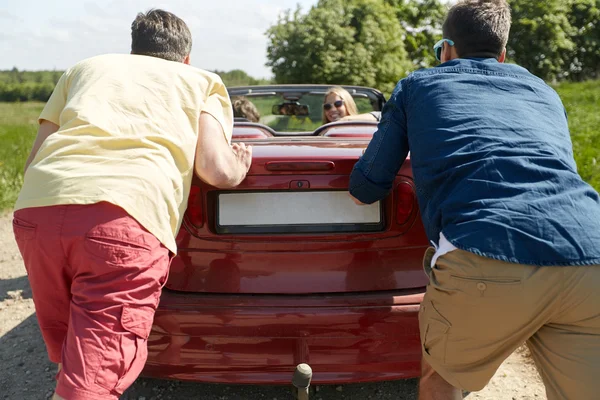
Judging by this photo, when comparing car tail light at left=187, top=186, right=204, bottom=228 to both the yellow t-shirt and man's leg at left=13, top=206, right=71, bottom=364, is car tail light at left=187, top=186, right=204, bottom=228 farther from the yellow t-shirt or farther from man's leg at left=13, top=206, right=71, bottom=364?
man's leg at left=13, top=206, right=71, bottom=364

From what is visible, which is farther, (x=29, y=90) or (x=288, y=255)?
(x=29, y=90)

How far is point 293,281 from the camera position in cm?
269

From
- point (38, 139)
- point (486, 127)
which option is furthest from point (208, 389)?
point (486, 127)

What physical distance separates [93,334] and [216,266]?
753mm

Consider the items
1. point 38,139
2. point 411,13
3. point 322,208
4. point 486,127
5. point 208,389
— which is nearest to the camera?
point 486,127

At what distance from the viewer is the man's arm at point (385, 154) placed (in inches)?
90.6

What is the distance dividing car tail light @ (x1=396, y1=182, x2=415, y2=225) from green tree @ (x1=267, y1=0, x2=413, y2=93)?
1723 centimetres

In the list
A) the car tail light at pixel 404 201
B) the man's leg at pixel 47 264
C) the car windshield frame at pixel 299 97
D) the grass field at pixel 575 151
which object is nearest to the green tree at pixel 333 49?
the grass field at pixel 575 151

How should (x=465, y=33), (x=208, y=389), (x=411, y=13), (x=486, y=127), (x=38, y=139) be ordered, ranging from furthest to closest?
1. (x=411, y=13)
2. (x=208, y=389)
3. (x=38, y=139)
4. (x=465, y=33)
5. (x=486, y=127)

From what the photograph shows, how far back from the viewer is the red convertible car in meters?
2.61

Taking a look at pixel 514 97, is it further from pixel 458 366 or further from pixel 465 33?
pixel 458 366

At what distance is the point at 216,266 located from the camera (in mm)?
2721

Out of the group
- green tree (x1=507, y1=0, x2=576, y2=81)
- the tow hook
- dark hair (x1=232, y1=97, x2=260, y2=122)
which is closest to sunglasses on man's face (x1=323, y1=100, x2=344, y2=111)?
dark hair (x1=232, y1=97, x2=260, y2=122)

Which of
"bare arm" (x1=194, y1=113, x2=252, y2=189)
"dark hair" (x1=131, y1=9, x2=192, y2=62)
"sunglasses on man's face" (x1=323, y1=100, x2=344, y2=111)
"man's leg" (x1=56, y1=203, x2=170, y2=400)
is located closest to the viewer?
"man's leg" (x1=56, y1=203, x2=170, y2=400)
